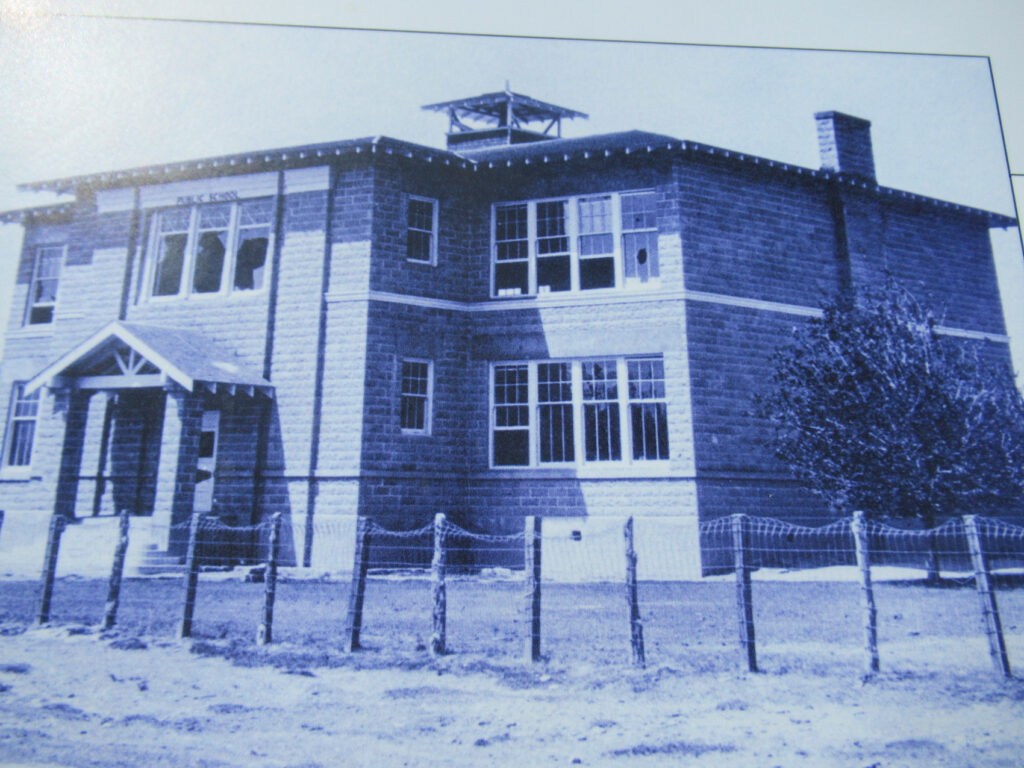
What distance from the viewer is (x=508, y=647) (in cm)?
702

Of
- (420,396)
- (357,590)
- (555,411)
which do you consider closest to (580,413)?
(555,411)

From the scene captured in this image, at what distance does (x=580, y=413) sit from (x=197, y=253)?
8806 mm

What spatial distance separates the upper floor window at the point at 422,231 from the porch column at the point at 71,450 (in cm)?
686

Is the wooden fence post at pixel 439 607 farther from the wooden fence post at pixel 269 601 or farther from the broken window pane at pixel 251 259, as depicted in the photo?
the broken window pane at pixel 251 259

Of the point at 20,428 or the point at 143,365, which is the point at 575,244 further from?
the point at 20,428

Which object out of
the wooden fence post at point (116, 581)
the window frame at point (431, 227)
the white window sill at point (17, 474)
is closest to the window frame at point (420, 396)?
the window frame at point (431, 227)

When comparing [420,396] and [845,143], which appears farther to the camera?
[845,143]

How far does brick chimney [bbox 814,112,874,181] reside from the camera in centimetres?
1560

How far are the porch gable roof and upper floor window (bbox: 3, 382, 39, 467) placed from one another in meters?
3.48

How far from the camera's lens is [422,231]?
1440cm

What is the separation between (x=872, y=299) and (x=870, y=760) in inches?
386

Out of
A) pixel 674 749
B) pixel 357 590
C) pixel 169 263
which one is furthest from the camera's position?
pixel 169 263

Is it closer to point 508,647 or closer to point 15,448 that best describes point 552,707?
point 508,647

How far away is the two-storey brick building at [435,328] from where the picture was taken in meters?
12.9
